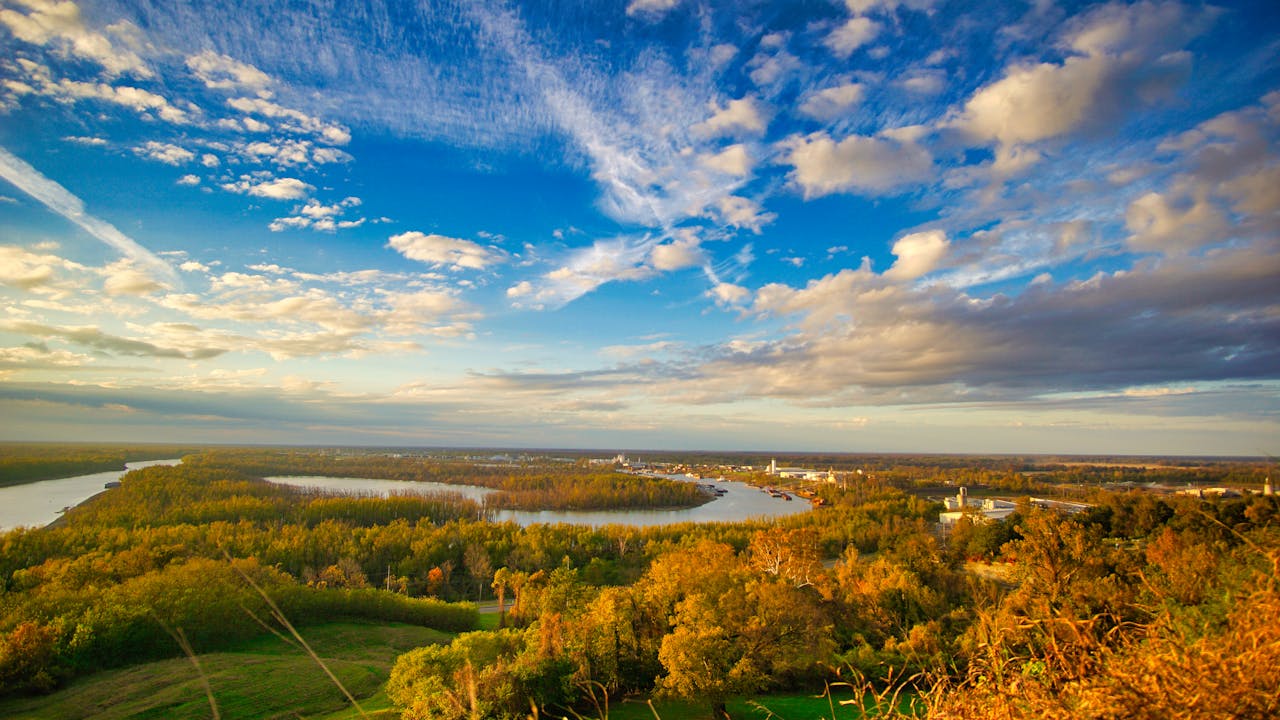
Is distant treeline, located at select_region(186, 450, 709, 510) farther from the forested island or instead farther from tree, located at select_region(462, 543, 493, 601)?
the forested island

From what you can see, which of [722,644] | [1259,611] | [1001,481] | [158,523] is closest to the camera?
[1259,611]

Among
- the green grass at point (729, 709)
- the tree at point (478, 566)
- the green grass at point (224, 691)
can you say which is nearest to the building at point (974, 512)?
the green grass at point (729, 709)

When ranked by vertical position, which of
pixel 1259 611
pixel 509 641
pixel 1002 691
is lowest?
pixel 509 641

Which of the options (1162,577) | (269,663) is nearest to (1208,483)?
(1162,577)

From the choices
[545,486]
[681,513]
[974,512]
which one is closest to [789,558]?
[974,512]

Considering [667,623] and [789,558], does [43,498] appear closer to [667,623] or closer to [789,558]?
[667,623]

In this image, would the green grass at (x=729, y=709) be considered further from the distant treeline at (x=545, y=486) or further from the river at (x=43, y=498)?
the distant treeline at (x=545, y=486)

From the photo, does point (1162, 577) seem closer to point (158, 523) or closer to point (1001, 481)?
point (158, 523)
